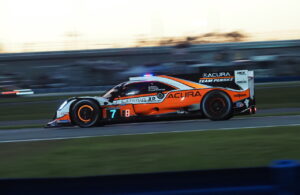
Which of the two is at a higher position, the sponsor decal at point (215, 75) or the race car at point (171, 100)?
the sponsor decal at point (215, 75)

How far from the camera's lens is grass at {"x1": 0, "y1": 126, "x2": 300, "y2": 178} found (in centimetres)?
641

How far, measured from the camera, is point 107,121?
11.3 meters

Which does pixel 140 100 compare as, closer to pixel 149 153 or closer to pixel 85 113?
pixel 85 113

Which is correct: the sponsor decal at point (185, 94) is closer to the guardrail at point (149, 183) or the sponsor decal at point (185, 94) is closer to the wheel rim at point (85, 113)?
the wheel rim at point (85, 113)

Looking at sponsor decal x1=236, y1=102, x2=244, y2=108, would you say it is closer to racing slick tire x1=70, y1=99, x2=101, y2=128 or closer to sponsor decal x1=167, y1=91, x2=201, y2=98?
sponsor decal x1=167, y1=91, x2=201, y2=98

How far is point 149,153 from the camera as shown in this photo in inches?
281

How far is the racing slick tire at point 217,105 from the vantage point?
11055mm

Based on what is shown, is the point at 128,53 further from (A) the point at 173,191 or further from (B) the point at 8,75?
(A) the point at 173,191

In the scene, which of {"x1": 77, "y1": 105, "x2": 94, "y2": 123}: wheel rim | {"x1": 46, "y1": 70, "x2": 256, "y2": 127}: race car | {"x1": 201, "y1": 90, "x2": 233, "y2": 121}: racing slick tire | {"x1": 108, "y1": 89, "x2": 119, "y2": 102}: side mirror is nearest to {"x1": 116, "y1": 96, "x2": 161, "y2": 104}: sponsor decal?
{"x1": 46, "y1": 70, "x2": 256, "y2": 127}: race car

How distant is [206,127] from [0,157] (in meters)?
4.40

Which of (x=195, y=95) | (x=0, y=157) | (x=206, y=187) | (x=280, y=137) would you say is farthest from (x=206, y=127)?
(x=206, y=187)

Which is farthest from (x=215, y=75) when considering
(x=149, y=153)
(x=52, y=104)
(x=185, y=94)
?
(x=52, y=104)

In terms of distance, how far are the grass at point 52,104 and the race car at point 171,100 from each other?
720 cm

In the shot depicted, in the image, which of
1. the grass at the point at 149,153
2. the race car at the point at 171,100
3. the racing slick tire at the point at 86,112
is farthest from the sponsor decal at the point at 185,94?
the grass at the point at 149,153
